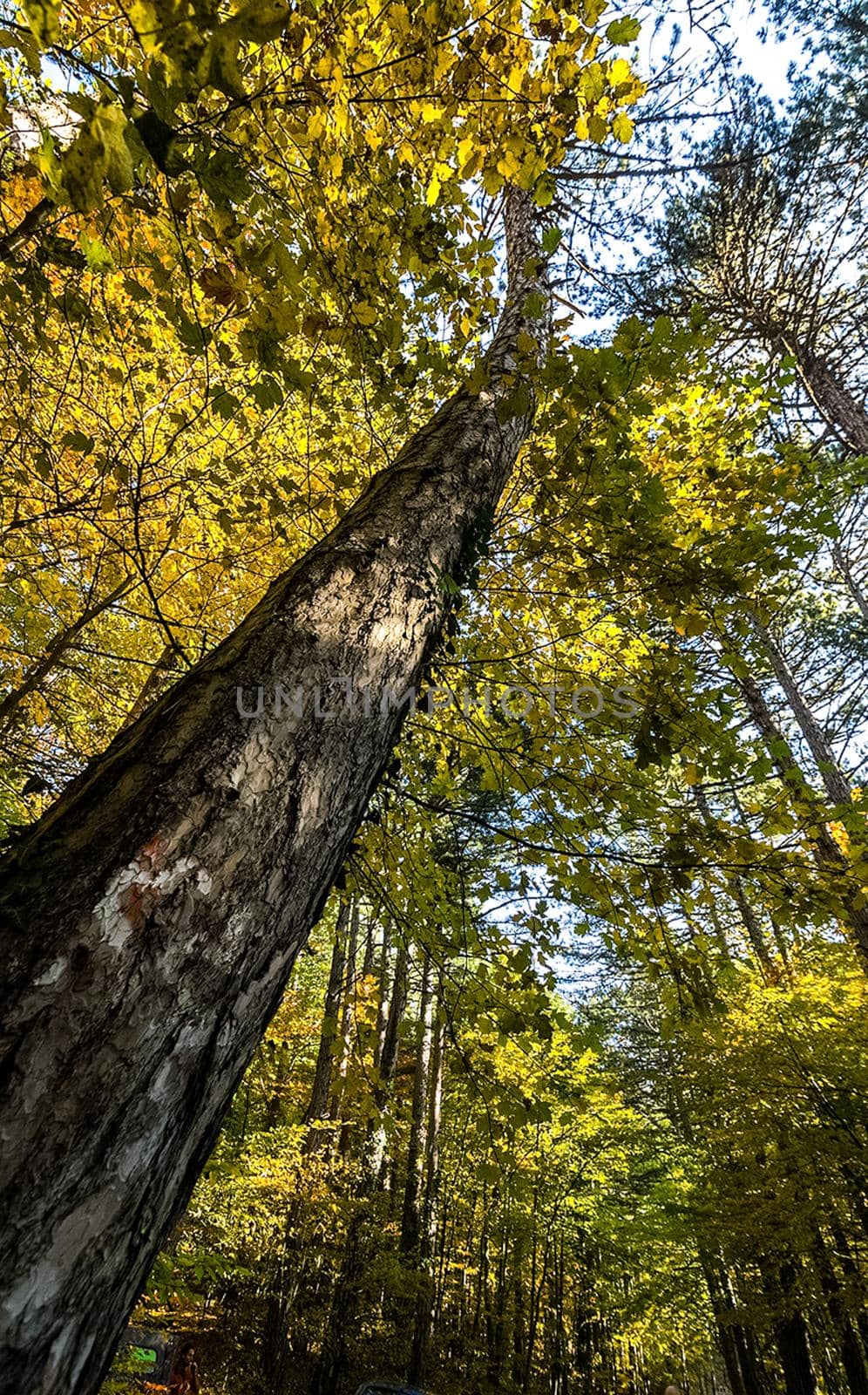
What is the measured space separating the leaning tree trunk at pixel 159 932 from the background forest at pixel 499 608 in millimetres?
721

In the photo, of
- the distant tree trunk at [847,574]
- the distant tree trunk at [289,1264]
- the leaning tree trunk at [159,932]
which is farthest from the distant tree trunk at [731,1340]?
the leaning tree trunk at [159,932]

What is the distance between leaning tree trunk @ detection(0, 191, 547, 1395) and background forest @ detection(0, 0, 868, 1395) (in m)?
0.72

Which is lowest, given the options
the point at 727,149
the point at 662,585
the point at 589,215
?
the point at 662,585

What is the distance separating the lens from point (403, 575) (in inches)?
65.7

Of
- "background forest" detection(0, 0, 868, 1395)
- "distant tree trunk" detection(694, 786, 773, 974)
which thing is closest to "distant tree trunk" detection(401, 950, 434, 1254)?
"background forest" detection(0, 0, 868, 1395)

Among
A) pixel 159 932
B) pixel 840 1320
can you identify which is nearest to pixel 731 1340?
pixel 840 1320

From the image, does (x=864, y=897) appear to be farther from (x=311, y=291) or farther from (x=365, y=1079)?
(x=311, y=291)

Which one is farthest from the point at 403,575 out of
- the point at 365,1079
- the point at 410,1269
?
the point at 410,1269

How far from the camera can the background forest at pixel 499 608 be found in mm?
2051

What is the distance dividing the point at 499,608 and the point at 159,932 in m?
3.09

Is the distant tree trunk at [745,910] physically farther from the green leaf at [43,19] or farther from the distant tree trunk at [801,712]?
the green leaf at [43,19]

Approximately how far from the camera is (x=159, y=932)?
0.80 meters

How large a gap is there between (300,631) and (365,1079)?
2.28 meters

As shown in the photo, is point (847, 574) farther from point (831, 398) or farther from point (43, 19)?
point (43, 19)
